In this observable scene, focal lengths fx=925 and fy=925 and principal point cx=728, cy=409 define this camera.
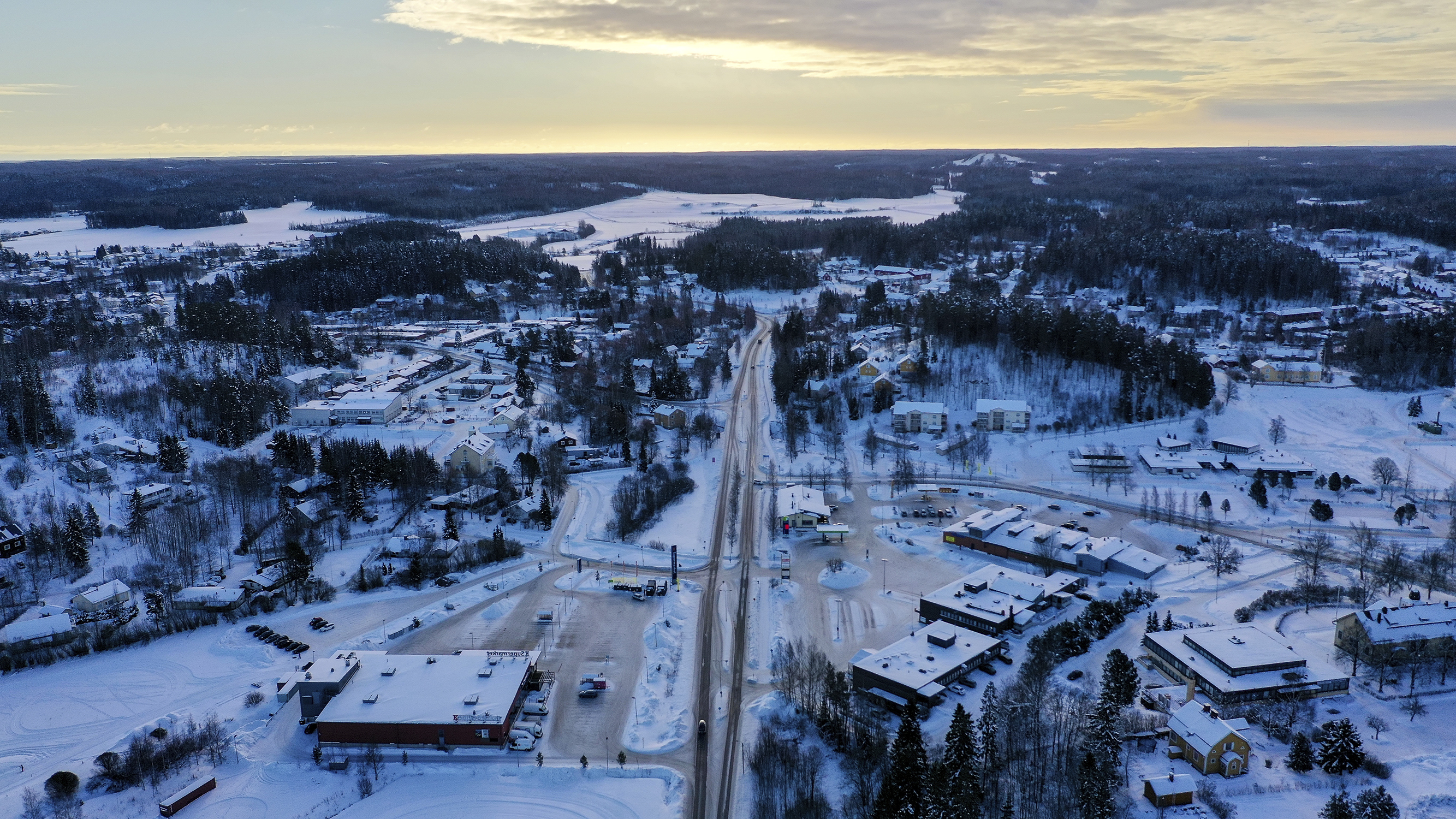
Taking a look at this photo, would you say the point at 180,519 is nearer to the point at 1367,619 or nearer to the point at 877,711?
the point at 877,711

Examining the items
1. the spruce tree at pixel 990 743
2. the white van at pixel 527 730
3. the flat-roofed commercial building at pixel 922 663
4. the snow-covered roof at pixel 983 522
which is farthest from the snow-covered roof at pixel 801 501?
the white van at pixel 527 730

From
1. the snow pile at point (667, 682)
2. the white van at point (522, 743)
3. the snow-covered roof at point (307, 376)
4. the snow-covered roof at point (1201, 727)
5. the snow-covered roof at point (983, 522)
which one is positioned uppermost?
the snow-covered roof at point (307, 376)

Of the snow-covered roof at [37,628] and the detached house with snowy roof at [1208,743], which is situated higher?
the detached house with snowy roof at [1208,743]

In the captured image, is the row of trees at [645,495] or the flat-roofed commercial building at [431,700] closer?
the flat-roofed commercial building at [431,700]

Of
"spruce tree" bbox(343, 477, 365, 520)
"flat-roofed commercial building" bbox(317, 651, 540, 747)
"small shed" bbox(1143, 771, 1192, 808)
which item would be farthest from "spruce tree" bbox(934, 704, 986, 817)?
"spruce tree" bbox(343, 477, 365, 520)

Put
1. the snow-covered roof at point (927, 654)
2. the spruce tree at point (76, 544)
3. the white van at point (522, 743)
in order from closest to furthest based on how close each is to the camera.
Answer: the white van at point (522, 743)
the snow-covered roof at point (927, 654)
the spruce tree at point (76, 544)

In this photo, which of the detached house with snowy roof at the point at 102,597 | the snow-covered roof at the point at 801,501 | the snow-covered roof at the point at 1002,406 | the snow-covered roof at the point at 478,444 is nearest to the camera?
the detached house with snowy roof at the point at 102,597

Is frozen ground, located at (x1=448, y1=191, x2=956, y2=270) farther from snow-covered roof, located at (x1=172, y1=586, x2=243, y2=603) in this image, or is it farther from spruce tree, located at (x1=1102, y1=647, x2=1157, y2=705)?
spruce tree, located at (x1=1102, y1=647, x2=1157, y2=705)

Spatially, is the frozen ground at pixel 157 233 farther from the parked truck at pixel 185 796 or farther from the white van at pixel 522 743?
the white van at pixel 522 743
